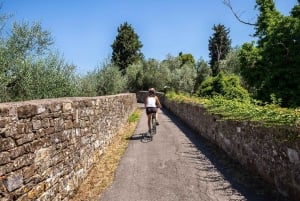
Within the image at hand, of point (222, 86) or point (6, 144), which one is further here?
point (222, 86)

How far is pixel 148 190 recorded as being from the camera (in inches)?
249

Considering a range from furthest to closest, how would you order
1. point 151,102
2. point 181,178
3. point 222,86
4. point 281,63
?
point 222,86, point 281,63, point 151,102, point 181,178

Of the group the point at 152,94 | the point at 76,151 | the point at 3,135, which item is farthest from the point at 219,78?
the point at 3,135

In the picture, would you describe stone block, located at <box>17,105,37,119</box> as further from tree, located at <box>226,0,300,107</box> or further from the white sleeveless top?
tree, located at <box>226,0,300,107</box>

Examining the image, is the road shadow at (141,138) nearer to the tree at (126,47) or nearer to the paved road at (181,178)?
the paved road at (181,178)

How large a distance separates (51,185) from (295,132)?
13.7 ft

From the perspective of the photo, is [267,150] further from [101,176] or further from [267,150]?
[101,176]

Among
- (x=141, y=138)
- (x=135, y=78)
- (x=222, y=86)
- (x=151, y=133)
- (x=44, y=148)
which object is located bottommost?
(x=141, y=138)

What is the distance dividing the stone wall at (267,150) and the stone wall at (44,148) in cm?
382

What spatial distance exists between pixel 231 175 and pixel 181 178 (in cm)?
112

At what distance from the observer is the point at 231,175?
7.10 meters

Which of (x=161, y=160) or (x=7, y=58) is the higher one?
(x=7, y=58)

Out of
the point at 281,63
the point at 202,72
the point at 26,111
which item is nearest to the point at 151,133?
the point at 26,111

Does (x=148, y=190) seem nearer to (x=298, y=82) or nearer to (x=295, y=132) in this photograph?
(x=295, y=132)
